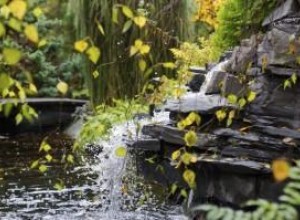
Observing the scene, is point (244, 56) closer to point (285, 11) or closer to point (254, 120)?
point (285, 11)

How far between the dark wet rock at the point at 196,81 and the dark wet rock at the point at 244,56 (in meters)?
1.11

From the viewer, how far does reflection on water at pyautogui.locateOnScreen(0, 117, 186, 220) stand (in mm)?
5480

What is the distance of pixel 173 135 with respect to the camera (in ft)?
13.9

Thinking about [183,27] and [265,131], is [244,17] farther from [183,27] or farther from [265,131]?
[183,27]

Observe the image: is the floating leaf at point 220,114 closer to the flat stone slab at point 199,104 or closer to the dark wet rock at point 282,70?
the flat stone slab at point 199,104

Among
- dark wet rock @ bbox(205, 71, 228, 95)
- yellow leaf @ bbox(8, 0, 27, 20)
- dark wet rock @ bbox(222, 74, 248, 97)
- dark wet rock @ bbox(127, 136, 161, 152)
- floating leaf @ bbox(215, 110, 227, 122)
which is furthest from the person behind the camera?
dark wet rock @ bbox(127, 136, 161, 152)

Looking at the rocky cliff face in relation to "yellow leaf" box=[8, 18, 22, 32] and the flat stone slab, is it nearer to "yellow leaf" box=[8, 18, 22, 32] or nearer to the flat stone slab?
the flat stone slab

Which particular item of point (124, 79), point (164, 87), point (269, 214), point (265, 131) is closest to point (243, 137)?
point (265, 131)

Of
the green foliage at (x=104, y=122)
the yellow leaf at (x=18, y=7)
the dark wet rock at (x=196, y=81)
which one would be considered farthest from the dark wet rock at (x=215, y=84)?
the yellow leaf at (x=18, y=7)

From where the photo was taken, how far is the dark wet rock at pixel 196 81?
544 centimetres

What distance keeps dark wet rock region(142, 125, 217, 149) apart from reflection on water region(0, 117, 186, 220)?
67 centimetres

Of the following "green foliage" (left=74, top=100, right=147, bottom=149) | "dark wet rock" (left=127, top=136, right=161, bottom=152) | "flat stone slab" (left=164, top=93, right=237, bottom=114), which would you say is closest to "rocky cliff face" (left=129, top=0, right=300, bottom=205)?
"flat stone slab" (left=164, top=93, right=237, bottom=114)

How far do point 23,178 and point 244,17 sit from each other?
3.76 m

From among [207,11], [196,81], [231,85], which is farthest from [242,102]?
[207,11]
